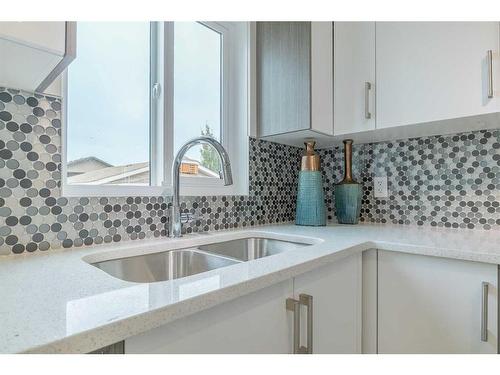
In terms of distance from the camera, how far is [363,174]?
5.81ft

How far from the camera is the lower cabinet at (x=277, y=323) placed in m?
0.54

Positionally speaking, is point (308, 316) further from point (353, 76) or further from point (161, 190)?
point (353, 76)

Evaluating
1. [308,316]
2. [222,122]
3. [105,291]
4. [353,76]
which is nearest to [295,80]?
[353,76]

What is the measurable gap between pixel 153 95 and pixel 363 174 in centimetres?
125

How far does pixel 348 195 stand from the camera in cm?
165

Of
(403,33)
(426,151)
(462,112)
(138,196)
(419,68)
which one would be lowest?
(138,196)

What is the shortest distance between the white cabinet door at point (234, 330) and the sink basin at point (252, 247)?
0.52 m

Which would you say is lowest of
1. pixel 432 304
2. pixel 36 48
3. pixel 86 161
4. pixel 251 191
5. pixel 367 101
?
pixel 432 304

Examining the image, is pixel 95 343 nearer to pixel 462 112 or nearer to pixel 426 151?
pixel 462 112

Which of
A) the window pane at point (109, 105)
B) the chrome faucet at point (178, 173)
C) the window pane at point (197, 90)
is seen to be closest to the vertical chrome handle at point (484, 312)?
the chrome faucet at point (178, 173)

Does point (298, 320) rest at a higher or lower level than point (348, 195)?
lower

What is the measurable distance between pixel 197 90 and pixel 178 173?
1.72ft
